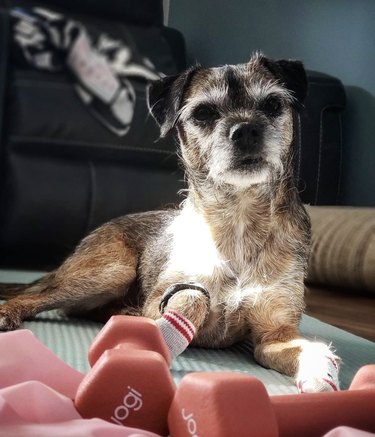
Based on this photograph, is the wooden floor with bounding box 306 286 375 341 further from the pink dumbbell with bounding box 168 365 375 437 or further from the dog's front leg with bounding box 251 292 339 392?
the pink dumbbell with bounding box 168 365 375 437

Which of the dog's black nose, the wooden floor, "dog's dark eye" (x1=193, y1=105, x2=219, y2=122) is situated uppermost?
"dog's dark eye" (x1=193, y1=105, x2=219, y2=122)

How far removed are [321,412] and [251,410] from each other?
120mm

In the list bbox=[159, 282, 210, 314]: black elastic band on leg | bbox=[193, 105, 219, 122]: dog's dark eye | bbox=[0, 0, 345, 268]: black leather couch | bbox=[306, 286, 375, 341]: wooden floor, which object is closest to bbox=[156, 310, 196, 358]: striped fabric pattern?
bbox=[159, 282, 210, 314]: black elastic band on leg

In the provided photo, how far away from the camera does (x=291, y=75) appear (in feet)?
5.71

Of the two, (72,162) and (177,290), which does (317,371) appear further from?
(72,162)

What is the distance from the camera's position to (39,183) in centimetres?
300

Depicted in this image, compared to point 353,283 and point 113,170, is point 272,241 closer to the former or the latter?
point 353,283

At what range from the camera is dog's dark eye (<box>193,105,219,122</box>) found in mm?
1660

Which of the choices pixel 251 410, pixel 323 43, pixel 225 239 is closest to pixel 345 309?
pixel 225 239

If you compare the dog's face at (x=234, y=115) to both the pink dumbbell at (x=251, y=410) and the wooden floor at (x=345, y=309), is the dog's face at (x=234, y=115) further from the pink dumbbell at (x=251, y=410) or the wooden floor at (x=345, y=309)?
the pink dumbbell at (x=251, y=410)

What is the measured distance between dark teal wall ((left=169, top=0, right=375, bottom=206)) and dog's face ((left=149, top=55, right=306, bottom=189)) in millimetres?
1434

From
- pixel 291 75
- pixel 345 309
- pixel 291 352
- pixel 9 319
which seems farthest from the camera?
pixel 345 309

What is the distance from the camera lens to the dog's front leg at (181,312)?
1352 mm

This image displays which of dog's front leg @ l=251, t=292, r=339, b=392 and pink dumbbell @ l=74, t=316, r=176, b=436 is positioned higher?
pink dumbbell @ l=74, t=316, r=176, b=436
